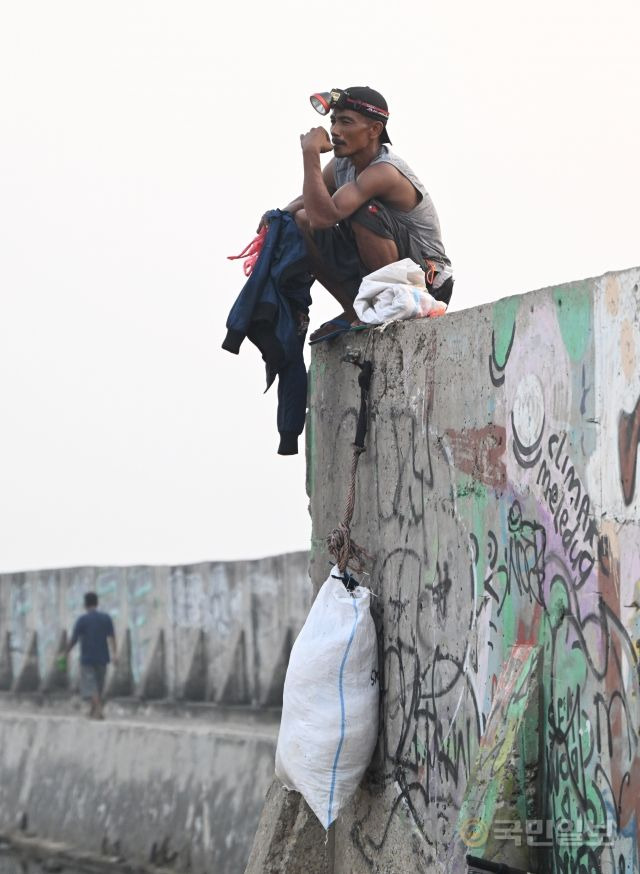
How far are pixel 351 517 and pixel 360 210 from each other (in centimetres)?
110

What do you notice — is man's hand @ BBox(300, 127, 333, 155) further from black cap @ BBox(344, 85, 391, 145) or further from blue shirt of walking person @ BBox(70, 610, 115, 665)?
blue shirt of walking person @ BBox(70, 610, 115, 665)

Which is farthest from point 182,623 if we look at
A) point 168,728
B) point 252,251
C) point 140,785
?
point 252,251

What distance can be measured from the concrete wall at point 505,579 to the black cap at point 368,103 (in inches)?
32.7

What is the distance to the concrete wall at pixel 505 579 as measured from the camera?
4.22 meters

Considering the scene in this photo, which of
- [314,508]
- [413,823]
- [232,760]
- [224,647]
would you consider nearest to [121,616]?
[224,647]

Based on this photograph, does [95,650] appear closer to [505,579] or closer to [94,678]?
[94,678]

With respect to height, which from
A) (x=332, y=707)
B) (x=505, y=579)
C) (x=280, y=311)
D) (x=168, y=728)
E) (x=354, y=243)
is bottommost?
(x=168, y=728)

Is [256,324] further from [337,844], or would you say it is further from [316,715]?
[337,844]

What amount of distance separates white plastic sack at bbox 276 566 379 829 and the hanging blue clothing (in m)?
1.00

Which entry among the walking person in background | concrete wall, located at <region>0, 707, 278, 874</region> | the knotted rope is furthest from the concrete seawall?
the knotted rope

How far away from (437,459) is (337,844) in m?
1.60

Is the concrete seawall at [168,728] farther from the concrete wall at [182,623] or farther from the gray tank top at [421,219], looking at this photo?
the gray tank top at [421,219]

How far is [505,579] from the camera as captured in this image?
4855mm

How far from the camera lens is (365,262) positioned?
241 inches
